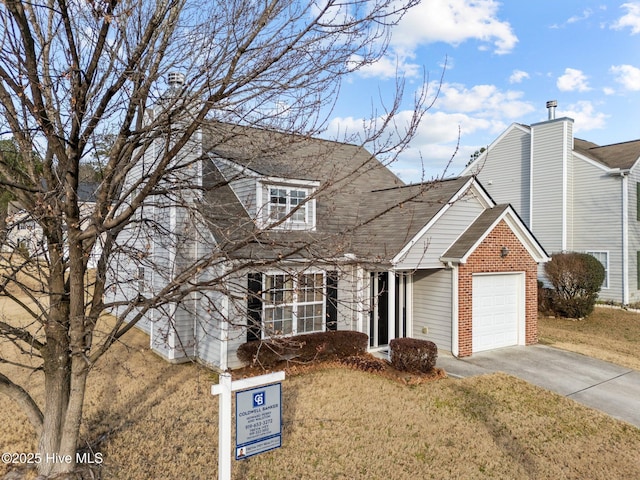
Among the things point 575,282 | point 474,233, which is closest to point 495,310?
point 474,233

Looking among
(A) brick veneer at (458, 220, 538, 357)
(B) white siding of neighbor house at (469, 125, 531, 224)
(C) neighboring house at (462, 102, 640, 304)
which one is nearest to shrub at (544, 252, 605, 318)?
(C) neighboring house at (462, 102, 640, 304)

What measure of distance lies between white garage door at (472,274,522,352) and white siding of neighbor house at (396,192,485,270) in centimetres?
134

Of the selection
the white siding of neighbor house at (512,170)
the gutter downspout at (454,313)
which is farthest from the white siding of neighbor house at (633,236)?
the gutter downspout at (454,313)

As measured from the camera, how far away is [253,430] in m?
4.59

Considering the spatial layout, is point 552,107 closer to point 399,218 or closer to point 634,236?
point 634,236

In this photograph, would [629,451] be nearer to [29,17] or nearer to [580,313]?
[29,17]

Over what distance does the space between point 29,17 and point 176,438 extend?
19.0 ft

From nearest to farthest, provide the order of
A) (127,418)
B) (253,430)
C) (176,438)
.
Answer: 1. (253,430)
2. (176,438)
3. (127,418)

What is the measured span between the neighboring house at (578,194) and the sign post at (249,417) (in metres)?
19.2

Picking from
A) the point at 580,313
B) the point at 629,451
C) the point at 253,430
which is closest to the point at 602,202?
the point at 580,313

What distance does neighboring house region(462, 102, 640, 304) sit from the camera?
2175cm

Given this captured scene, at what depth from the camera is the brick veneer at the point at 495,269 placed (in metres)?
12.0

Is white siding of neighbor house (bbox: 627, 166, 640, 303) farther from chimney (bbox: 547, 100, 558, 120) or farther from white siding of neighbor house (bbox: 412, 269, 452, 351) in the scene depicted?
white siding of neighbor house (bbox: 412, 269, 452, 351)

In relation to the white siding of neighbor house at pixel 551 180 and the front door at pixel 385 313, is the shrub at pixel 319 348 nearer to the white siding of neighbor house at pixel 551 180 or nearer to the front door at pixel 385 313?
the front door at pixel 385 313
